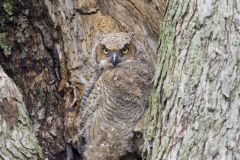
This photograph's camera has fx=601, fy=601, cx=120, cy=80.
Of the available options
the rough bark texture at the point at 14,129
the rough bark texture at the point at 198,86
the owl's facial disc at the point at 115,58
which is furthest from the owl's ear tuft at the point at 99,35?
the rough bark texture at the point at 198,86

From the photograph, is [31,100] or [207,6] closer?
[207,6]

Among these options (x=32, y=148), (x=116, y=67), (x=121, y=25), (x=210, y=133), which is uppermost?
(x=121, y=25)

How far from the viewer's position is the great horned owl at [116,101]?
3.76 m

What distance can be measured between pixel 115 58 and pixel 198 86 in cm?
124

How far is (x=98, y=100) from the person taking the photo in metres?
3.84

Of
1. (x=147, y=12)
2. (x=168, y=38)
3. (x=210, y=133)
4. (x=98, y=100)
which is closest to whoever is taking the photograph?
(x=210, y=133)

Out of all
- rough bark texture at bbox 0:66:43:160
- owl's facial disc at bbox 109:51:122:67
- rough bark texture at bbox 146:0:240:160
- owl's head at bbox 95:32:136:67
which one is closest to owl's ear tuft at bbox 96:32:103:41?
owl's head at bbox 95:32:136:67

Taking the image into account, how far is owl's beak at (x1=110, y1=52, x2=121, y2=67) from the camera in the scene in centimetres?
389

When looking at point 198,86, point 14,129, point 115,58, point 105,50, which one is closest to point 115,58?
point 115,58

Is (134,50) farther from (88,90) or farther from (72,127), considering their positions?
(72,127)

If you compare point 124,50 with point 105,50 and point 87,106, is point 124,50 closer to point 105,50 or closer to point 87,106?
point 105,50

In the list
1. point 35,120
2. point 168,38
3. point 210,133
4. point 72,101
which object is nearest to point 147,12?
point 72,101

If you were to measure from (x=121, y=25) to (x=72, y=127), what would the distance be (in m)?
0.81

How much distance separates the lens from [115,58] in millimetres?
3885
